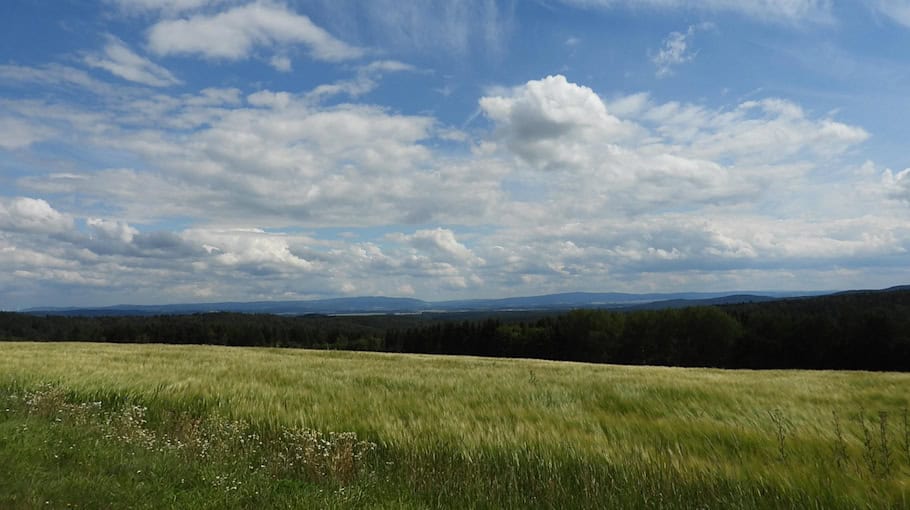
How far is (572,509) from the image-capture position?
502 centimetres

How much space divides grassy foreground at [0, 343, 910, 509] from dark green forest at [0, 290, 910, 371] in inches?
2981

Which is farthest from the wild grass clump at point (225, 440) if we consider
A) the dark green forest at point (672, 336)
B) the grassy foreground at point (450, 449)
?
the dark green forest at point (672, 336)

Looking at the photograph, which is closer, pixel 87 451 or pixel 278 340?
pixel 87 451

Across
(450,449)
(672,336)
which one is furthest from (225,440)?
(672,336)

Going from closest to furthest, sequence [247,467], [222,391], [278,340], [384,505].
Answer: [384,505] < [247,467] < [222,391] < [278,340]

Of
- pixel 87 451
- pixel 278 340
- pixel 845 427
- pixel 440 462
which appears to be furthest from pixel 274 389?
pixel 278 340

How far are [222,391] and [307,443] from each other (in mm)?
4501

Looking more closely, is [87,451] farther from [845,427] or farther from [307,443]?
[845,427]

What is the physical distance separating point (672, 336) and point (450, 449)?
282 ft

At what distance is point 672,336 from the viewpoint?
8444cm

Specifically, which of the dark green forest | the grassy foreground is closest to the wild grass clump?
the grassy foreground

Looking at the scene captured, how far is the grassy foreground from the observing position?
16.6ft

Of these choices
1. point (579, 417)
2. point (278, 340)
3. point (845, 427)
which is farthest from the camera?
point (278, 340)

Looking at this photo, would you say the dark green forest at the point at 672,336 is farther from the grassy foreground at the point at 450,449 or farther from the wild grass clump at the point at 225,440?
the wild grass clump at the point at 225,440
